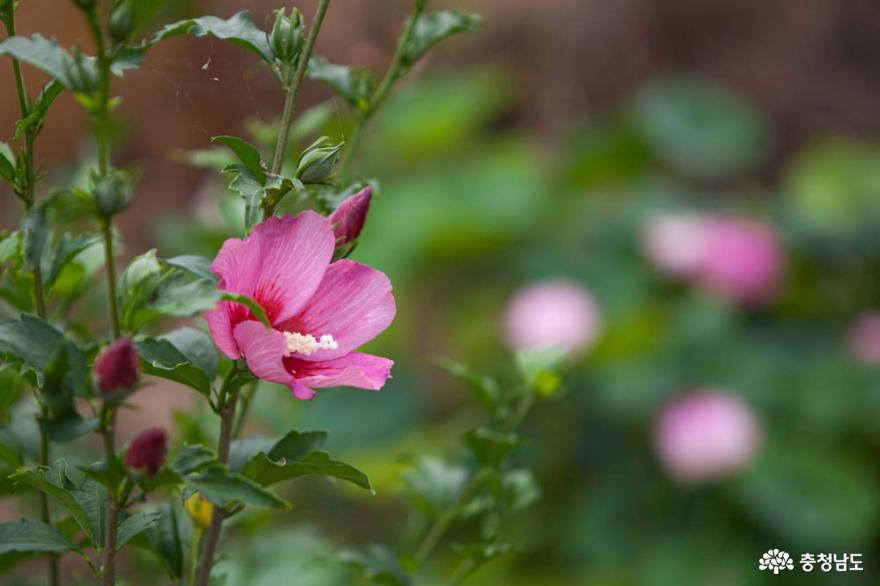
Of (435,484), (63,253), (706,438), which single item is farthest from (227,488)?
(706,438)

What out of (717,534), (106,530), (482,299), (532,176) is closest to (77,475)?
(106,530)

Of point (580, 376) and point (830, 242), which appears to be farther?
point (830, 242)

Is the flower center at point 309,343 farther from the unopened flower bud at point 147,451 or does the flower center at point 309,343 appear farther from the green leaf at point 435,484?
the green leaf at point 435,484

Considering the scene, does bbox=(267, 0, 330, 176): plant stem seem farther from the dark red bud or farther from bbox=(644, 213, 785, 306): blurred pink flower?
bbox=(644, 213, 785, 306): blurred pink flower

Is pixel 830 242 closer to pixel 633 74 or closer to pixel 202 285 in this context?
pixel 633 74

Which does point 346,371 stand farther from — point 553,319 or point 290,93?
point 553,319

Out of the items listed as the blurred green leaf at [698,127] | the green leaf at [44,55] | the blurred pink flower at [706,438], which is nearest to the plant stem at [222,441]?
the green leaf at [44,55]

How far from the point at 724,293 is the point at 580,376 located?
0.27 meters

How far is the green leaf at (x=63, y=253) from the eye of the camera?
41cm

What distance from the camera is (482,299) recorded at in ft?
6.31

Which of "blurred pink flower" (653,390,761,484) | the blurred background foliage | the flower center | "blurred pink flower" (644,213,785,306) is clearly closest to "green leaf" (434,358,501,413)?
the flower center

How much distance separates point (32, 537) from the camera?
1.33ft

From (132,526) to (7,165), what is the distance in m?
0.14

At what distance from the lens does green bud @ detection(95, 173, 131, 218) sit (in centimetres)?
33
